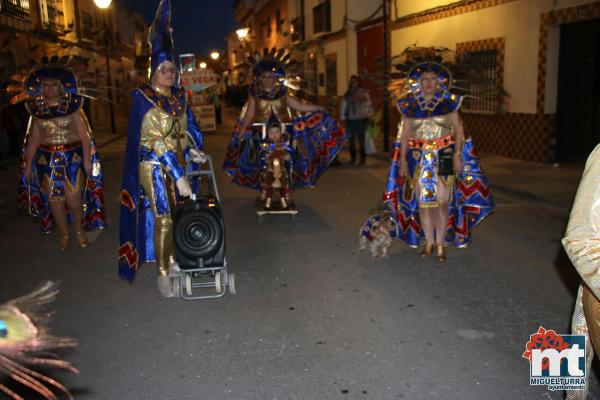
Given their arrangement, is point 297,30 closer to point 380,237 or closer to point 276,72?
point 276,72

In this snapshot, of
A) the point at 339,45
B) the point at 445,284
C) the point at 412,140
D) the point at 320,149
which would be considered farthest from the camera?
the point at 339,45

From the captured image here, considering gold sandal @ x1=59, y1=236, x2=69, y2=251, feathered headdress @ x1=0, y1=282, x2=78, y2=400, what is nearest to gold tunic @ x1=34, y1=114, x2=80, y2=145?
gold sandal @ x1=59, y1=236, x2=69, y2=251

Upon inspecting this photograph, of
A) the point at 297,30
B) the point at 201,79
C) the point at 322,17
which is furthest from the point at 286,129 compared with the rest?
the point at 297,30

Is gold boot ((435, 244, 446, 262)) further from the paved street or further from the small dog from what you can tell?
the small dog

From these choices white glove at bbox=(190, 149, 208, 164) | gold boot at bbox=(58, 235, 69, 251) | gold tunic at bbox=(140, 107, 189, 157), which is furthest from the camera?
gold boot at bbox=(58, 235, 69, 251)

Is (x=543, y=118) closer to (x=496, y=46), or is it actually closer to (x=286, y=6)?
(x=496, y=46)

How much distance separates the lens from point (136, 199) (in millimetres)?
5102

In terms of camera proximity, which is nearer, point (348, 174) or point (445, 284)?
point (445, 284)

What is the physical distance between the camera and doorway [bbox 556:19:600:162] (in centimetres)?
1119

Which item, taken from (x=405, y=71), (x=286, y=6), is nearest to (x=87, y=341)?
(x=405, y=71)

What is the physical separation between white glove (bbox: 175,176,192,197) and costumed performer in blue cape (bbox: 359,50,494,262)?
2058 millimetres

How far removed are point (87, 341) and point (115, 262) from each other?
209 centimetres

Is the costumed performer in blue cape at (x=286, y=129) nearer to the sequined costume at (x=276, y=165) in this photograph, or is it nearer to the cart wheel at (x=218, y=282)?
the sequined costume at (x=276, y=165)

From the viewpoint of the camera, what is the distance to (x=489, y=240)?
21.9 feet
